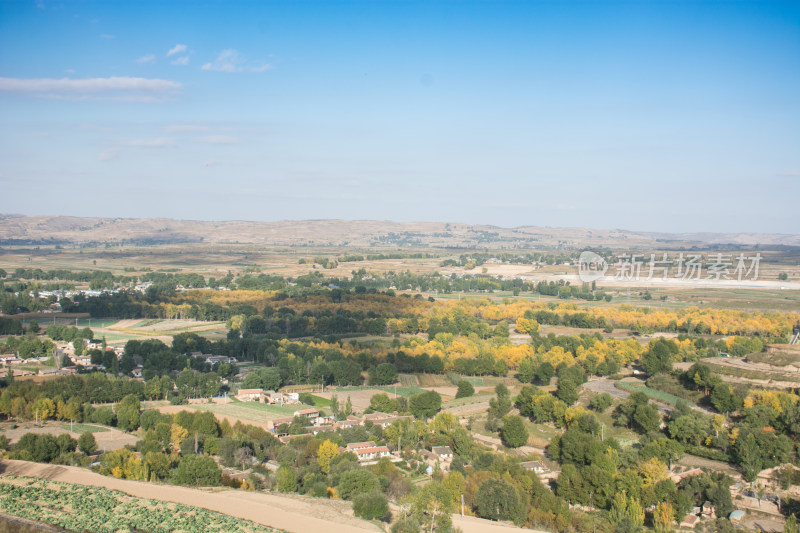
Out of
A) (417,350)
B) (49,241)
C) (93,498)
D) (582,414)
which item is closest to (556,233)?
(49,241)

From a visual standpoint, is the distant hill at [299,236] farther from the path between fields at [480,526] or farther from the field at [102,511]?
the field at [102,511]

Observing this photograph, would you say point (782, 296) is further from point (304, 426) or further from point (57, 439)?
point (57, 439)

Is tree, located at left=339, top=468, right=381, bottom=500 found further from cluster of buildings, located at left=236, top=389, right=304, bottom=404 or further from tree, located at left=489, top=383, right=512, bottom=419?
cluster of buildings, located at left=236, top=389, right=304, bottom=404

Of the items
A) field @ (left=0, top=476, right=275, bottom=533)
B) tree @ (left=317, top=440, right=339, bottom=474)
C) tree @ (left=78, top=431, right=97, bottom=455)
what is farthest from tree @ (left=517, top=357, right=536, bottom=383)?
field @ (left=0, top=476, right=275, bottom=533)

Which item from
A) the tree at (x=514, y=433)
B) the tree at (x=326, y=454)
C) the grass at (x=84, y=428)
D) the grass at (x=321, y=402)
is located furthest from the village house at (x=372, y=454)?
the grass at (x=84, y=428)

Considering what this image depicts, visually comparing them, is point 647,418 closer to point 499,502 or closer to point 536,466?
point 536,466

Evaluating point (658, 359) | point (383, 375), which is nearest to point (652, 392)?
point (658, 359)
